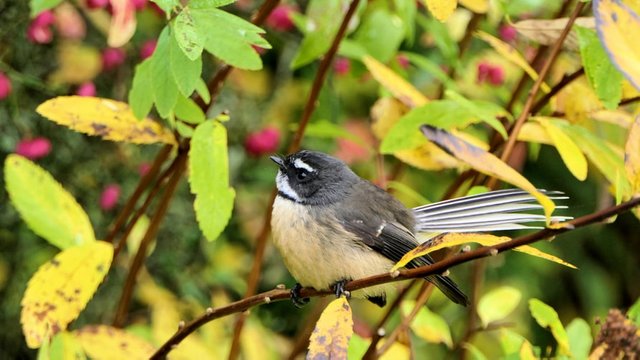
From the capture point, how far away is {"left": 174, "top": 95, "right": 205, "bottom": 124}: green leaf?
1.79 m

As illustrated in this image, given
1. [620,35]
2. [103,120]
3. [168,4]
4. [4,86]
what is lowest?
[4,86]

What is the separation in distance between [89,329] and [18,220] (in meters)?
1.29

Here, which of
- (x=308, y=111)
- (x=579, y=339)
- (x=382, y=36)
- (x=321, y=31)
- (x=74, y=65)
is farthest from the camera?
(x=74, y=65)

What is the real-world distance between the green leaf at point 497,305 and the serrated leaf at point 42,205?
93cm

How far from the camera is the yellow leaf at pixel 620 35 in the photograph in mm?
1258

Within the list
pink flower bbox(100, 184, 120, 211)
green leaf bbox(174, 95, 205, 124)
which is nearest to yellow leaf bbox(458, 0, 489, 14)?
green leaf bbox(174, 95, 205, 124)

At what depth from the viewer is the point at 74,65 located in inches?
112

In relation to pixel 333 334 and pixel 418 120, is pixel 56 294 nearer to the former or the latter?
pixel 333 334

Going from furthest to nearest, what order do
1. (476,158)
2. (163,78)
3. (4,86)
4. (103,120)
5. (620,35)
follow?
(4,86), (103,120), (163,78), (476,158), (620,35)

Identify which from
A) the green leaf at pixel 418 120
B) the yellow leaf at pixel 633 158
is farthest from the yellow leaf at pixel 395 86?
the yellow leaf at pixel 633 158

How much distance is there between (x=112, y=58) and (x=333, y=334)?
1.81 metres

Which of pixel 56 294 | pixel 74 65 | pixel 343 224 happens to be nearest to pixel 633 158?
pixel 56 294

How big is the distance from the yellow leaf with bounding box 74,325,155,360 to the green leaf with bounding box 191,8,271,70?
1.98ft

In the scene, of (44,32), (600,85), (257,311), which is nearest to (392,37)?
(600,85)
